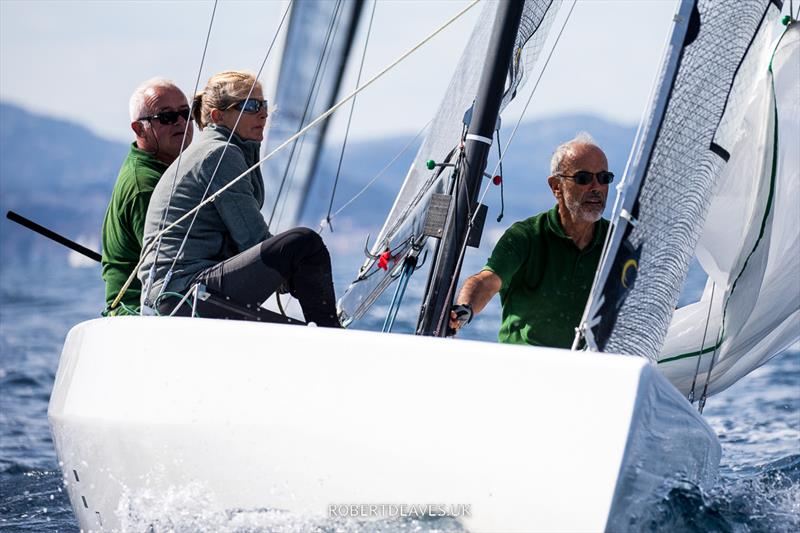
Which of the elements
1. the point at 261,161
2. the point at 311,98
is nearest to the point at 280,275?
the point at 261,161

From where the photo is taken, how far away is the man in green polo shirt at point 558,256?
3.43m

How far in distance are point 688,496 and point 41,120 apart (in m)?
92.4

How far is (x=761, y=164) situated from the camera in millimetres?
3562

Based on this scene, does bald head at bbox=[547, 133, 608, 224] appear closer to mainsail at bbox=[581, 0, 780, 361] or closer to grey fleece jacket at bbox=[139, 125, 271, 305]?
mainsail at bbox=[581, 0, 780, 361]

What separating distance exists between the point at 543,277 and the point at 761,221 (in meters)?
0.62

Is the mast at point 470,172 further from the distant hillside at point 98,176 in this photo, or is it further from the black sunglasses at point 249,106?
the distant hillside at point 98,176

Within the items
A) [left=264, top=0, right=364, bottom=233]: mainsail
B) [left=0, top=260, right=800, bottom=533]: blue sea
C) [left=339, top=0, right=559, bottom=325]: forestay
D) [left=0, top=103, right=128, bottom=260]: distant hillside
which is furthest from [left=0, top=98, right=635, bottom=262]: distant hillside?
[left=339, top=0, right=559, bottom=325]: forestay

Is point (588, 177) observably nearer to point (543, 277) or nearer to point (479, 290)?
point (543, 277)

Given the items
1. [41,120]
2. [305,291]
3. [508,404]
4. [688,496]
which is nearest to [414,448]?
[508,404]

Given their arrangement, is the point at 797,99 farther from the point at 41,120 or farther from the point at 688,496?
the point at 41,120

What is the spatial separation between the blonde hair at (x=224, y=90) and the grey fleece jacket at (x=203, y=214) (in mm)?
135

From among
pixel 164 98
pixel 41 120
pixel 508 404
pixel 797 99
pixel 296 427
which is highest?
pixel 797 99

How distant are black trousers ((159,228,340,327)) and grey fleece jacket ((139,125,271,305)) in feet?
0.20

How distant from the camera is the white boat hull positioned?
2.31 meters
